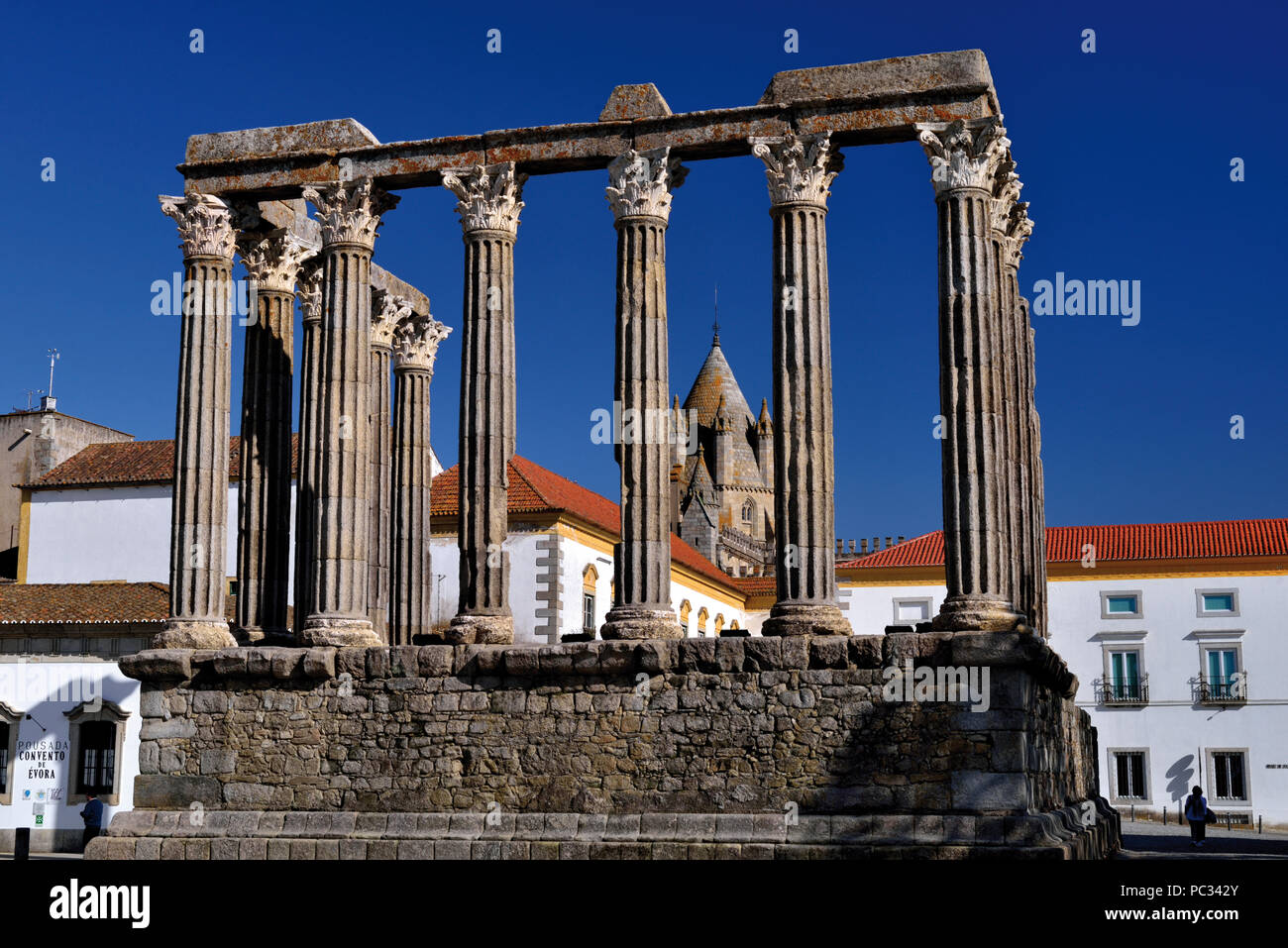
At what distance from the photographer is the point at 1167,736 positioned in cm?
4725

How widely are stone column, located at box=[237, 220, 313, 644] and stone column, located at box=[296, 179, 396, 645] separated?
135 cm

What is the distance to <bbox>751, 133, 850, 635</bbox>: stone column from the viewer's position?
748 inches

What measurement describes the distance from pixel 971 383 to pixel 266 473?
405 inches

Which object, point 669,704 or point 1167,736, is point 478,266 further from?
point 1167,736

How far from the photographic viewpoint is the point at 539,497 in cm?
3778

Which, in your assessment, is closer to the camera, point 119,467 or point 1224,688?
point 119,467

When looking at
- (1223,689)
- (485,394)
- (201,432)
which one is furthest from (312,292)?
(1223,689)

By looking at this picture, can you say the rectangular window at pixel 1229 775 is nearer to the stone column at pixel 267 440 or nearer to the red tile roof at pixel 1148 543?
the red tile roof at pixel 1148 543

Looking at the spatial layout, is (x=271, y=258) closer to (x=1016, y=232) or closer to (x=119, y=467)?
(x=1016, y=232)

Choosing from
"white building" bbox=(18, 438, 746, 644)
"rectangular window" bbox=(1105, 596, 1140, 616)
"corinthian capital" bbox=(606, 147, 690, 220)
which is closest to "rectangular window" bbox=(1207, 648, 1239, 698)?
"rectangular window" bbox=(1105, 596, 1140, 616)

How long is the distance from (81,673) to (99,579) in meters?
Result: 6.83

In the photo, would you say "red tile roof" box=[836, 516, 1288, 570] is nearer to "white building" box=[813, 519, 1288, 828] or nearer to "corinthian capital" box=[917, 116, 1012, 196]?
"white building" box=[813, 519, 1288, 828]

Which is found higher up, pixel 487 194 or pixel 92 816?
pixel 487 194

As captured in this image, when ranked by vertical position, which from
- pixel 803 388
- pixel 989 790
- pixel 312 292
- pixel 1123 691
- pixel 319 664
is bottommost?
pixel 989 790
